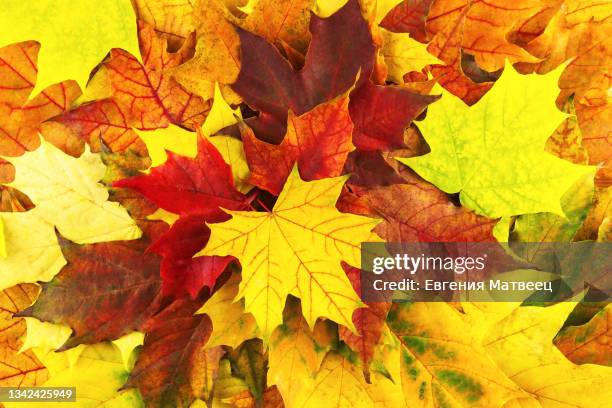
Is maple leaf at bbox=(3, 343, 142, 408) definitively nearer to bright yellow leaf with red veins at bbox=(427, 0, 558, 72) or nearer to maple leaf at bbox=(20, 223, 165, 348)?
maple leaf at bbox=(20, 223, 165, 348)

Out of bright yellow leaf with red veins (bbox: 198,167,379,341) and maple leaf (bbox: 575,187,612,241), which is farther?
maple leaf (bbox: 575,187,612,241)

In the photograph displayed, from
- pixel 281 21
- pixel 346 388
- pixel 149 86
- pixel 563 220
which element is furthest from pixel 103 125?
pixel 563 220

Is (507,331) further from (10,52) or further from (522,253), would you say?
(10,52)

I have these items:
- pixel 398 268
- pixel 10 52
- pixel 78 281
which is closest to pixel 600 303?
pixel 398 268

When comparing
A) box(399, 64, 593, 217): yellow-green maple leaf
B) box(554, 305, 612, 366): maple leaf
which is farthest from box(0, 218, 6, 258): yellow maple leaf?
box(554, 305, 612, 366): maple leaf

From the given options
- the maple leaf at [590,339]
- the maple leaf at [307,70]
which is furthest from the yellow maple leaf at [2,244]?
the maple leaf at [590,339]

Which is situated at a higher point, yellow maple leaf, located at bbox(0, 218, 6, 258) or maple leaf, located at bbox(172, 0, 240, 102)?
maple leaf, located at bbox(172, 0, 240, 102)
